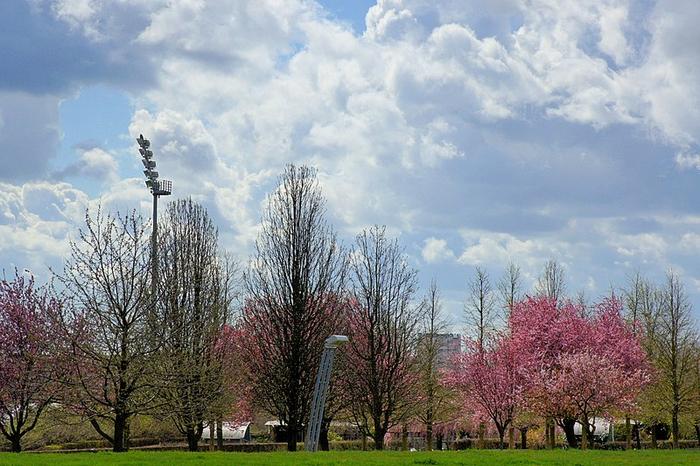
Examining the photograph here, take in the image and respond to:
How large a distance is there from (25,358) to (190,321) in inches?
217

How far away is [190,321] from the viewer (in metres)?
27.8

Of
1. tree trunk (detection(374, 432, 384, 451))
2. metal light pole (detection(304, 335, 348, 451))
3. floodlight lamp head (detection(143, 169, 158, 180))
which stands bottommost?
tree trunk (detection(374, 432, 384, 451))

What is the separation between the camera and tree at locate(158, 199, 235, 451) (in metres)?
25.0

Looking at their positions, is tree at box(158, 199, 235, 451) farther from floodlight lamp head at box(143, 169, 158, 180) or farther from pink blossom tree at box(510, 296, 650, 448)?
pink blossom tree at box(510, 296, 650, 448)

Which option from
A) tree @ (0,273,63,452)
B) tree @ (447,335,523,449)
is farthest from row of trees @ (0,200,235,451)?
tree @ (447,335,523,449)

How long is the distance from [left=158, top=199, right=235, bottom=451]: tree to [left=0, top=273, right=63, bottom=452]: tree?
330 cm

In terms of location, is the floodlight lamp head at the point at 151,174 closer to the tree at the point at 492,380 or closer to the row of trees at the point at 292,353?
the row of trees at the point at 292,353

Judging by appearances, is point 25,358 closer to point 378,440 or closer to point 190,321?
point 190,321

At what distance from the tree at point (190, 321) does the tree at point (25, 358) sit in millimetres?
3298

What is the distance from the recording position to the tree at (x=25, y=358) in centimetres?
2428

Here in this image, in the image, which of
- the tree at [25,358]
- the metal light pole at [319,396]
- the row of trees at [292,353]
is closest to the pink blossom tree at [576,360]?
the row of trees at [292,353]

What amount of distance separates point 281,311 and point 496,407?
44.4 feet

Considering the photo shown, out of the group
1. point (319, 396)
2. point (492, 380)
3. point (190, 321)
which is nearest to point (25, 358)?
point (190, 321)

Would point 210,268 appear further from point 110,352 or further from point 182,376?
point 110,352
